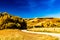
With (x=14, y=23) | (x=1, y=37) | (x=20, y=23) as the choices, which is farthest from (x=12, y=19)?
(x=1, y=37)

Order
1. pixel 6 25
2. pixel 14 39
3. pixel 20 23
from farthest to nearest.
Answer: pixel 20 23
pixel 6 25
pixel 14 39

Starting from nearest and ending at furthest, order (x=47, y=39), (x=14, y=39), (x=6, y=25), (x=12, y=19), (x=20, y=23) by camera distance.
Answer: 1. (x=14, y=39)
2. (x=47, y=39)
3. (x=6, y=25)
4. (x=12, y=19)
5. (x=20, y=23)

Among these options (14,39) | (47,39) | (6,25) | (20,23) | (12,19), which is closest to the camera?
(14,39)

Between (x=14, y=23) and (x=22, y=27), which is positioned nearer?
(x=14, y=23)

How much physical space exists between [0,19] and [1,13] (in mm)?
2068

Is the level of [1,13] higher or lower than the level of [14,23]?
higher

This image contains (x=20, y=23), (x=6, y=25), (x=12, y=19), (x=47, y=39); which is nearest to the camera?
(x=47, y=39)

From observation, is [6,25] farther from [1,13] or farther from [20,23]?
[20,23]

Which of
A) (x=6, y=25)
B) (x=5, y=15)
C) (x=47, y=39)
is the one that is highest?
(x=5, y=15)

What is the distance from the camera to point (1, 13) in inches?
1196

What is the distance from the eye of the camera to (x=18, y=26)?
104 ft

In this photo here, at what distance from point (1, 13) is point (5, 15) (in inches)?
33.8

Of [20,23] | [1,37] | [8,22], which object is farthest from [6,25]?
[1,37]

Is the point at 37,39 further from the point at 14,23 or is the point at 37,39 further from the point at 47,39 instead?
the point at 14,23
